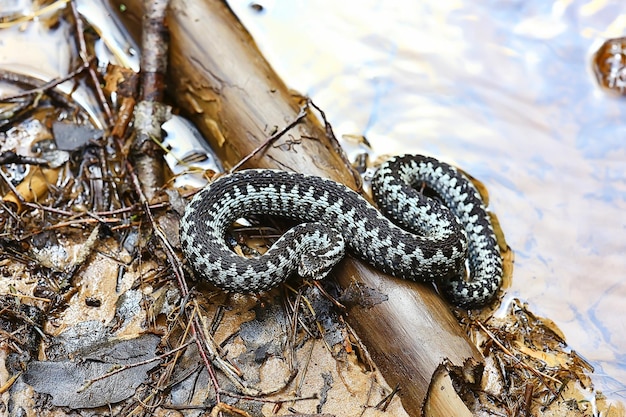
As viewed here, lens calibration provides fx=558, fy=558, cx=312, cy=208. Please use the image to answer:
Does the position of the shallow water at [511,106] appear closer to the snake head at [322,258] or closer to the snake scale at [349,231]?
the snake scale at [349,231]

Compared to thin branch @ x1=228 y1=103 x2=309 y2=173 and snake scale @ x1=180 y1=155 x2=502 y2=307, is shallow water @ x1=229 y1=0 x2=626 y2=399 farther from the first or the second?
thin branch @ x1=228 y1=103 x2=309 y2=173

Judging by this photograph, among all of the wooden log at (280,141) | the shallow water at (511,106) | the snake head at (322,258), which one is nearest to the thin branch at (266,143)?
the wooden log at (280,141)

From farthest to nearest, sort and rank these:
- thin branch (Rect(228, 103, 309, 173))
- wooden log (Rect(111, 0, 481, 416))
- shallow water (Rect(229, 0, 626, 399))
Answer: shallow water (Rect(229, 0, 626, 399)), thin branch (Rect(228, 103, 309, 173)), wooden log (Rect(111, 0, 481, 416))

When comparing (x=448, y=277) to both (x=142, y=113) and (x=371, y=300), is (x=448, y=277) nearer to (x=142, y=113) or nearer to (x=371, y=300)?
(x=371, y=300)

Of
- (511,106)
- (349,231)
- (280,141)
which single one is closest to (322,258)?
(349,231)

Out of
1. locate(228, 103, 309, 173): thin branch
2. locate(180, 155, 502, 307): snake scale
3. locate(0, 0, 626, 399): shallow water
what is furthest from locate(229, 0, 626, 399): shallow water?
locate(228, 103, 309, 173): thin branch
